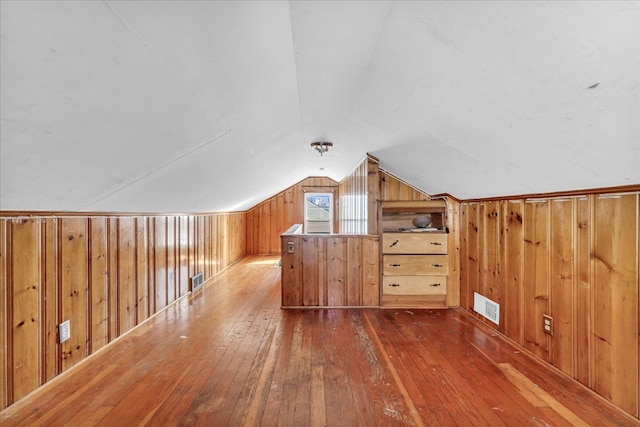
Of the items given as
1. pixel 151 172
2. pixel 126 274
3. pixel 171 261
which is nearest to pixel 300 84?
pixel 151 172

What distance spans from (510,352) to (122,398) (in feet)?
9.05

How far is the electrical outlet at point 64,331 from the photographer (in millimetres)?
2102

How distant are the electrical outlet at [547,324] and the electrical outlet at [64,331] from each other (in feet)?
11.2

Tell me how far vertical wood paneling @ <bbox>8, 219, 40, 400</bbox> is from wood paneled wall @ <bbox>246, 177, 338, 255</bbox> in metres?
5.98

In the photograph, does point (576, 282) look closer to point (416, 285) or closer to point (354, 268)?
point (416, 285)

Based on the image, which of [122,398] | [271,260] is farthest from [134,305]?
[271,260]

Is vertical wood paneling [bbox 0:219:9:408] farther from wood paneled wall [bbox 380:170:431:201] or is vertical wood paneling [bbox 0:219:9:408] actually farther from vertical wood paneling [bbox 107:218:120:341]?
wood paneled wall [bbox 380:170:431:201]

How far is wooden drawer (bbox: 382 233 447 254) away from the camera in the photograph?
354 cm

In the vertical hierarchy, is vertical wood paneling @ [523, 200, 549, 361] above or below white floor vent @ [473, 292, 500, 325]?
above

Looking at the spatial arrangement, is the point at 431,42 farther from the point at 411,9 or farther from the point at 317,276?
the point at 317,276

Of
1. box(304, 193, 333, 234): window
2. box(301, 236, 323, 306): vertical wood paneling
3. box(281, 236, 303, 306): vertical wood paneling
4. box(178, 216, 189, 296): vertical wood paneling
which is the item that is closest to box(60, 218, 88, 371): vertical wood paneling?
box(178, 216, 189, 296): vertical wood paneling

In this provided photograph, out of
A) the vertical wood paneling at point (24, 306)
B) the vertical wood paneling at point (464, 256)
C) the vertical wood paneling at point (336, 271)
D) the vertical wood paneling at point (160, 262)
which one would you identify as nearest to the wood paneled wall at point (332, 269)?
the vertical wood paneling at point (336, 271)

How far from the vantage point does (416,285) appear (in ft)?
11.7

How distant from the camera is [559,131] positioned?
1451mm
